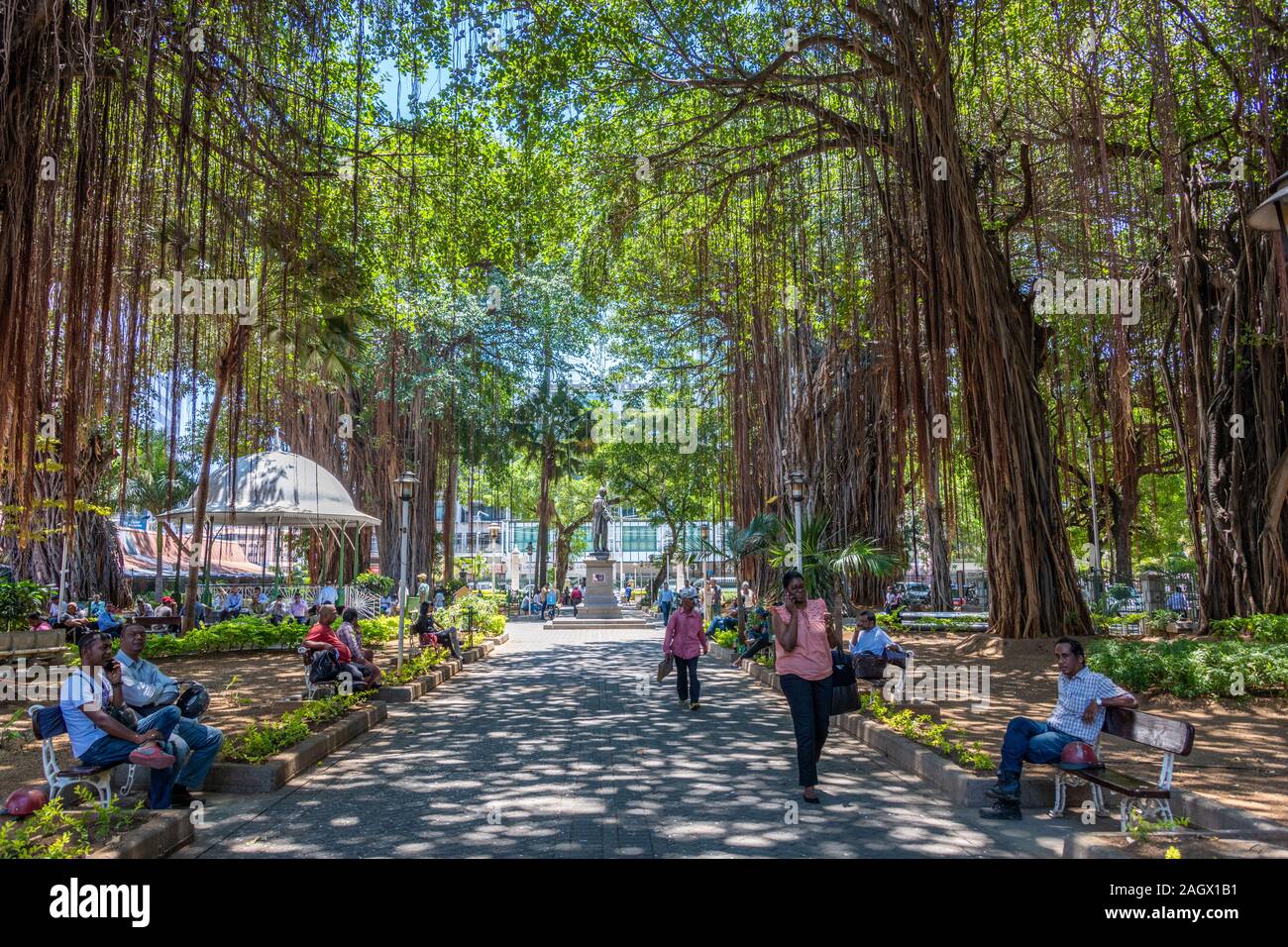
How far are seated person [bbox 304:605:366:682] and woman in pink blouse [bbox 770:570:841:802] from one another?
16.1ft

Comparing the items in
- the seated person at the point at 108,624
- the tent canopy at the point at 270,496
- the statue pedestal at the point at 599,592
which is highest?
the tent canopy at the point at 270,496

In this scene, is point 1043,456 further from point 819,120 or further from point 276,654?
point 276,654

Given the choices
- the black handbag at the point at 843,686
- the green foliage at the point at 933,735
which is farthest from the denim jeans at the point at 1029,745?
the black handbag at the point at 843,686

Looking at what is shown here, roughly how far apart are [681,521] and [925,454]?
86.4 feet

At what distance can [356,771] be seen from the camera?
21.2ft

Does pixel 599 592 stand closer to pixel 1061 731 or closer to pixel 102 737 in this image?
pixel 1061 731

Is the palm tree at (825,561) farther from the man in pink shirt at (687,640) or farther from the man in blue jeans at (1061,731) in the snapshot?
the man in blue jeans at (1061,731)

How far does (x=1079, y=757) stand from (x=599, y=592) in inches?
971

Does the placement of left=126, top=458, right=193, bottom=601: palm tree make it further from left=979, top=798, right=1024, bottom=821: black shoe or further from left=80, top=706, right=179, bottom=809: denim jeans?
left=979, top=798, right=1024, bottom=821: black shoe

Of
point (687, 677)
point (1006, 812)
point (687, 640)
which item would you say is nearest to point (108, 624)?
point (687, 677)

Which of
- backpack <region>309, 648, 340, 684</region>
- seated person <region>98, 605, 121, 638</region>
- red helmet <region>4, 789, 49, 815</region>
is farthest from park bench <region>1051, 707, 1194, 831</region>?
seated person <region>98, 605, 121, 638</region>

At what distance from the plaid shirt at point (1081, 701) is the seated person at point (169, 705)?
4764 millimetres

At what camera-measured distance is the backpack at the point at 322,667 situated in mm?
8867

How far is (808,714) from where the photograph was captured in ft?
18.3
